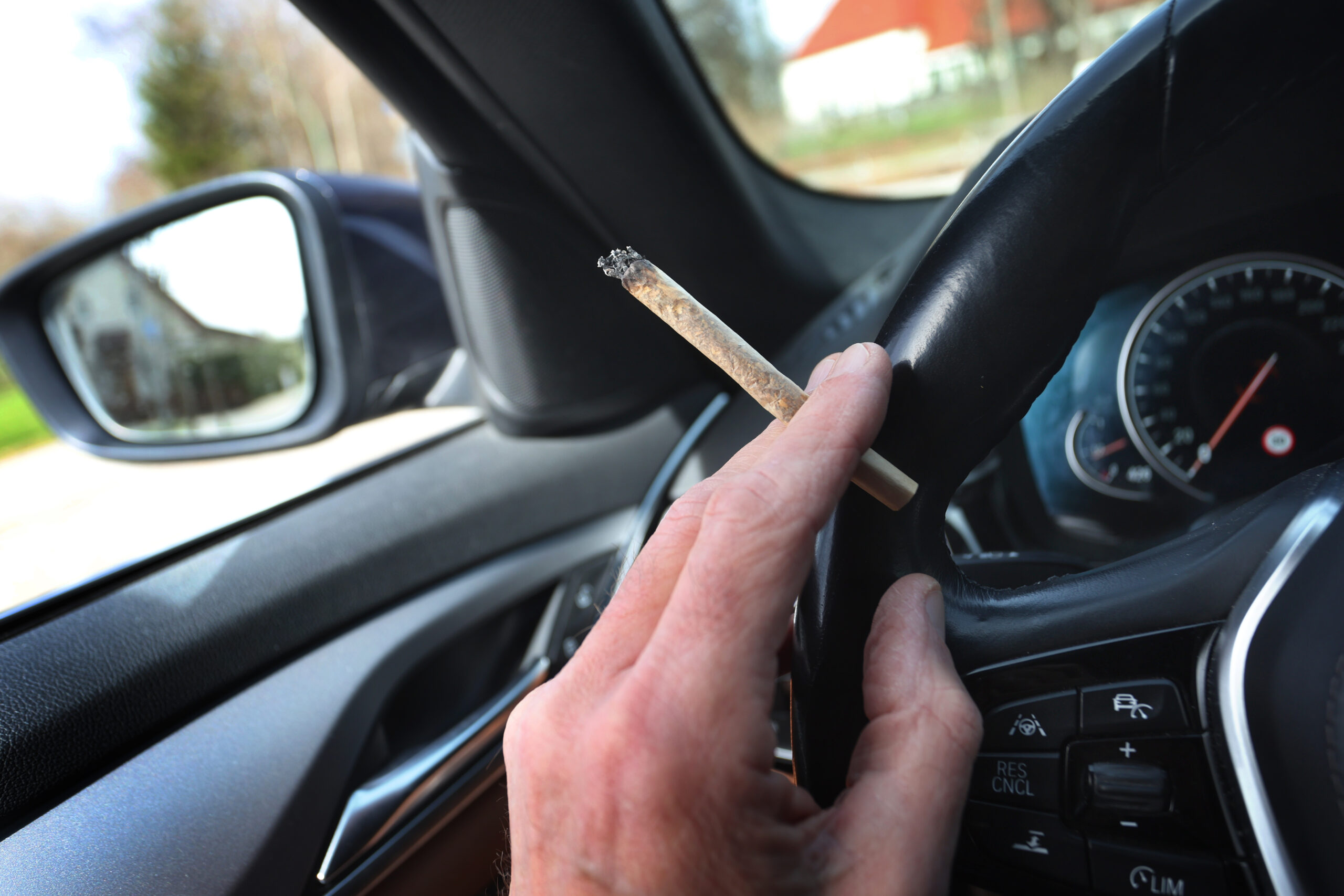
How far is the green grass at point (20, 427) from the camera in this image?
2.33m

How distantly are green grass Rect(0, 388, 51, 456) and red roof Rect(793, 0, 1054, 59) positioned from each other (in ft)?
7.93

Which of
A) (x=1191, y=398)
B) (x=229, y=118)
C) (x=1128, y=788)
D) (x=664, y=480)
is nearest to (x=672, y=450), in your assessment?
(x=664, y=480)

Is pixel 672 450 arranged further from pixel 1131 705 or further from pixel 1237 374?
pixel 1131 705

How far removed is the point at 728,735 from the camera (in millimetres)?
632

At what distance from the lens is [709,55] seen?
2.15m

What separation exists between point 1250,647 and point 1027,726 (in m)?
Answer: 0.22

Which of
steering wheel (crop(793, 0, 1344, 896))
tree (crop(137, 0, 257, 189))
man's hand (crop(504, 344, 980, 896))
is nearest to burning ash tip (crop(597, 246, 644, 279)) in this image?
man's hand (crop(504, 344, 980, 896))

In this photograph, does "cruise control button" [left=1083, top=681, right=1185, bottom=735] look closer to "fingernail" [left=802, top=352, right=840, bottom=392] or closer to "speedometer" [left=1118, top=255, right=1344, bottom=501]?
"fingernail" [left=802, top=352, right=840, bottom=392]

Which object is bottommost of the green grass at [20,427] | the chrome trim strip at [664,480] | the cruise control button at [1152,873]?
the cruise control button at [1152,873]

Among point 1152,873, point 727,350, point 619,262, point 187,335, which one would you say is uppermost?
point 187,335

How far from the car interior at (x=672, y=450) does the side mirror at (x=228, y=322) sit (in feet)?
0.04

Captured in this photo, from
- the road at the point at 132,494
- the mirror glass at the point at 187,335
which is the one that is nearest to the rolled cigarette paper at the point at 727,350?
the road at the point at 132,494

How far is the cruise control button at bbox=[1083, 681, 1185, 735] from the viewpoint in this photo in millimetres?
858

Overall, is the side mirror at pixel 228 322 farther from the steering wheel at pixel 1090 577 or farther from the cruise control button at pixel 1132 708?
the cruise control button at pixel 1132 708
